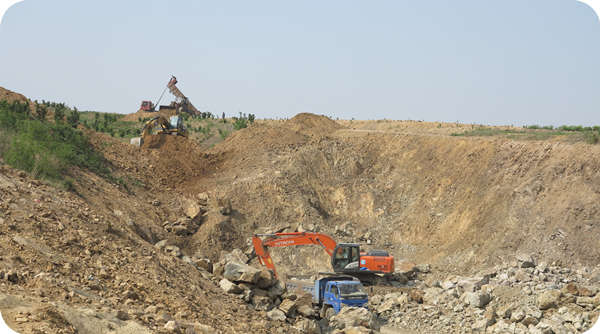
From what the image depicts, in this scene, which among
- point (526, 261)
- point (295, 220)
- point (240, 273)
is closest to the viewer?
point (240, 273)

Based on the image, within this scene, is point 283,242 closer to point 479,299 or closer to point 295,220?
point 295,220

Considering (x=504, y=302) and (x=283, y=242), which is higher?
(x=283, y=242)

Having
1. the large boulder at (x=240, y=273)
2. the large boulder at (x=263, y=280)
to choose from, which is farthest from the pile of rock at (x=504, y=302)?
the large boulder at (x=240, y=273)

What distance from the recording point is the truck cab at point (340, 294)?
1622 cm

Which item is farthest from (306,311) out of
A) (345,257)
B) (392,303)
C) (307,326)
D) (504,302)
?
(504,302)

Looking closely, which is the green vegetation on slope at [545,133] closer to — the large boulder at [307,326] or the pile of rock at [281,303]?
the pile of rock at [281,303]

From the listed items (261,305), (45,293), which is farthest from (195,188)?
(45,293)

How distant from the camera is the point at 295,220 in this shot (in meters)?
24.7

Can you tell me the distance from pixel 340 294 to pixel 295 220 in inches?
341

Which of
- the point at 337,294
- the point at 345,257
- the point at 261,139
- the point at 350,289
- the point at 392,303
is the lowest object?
the point at 392,303

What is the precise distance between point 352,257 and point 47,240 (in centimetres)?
1074

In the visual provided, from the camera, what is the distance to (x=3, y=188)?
1337 cm

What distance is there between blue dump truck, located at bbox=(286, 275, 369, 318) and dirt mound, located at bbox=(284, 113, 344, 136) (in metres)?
16.7

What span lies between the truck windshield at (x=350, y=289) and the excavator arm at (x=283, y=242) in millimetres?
2769
